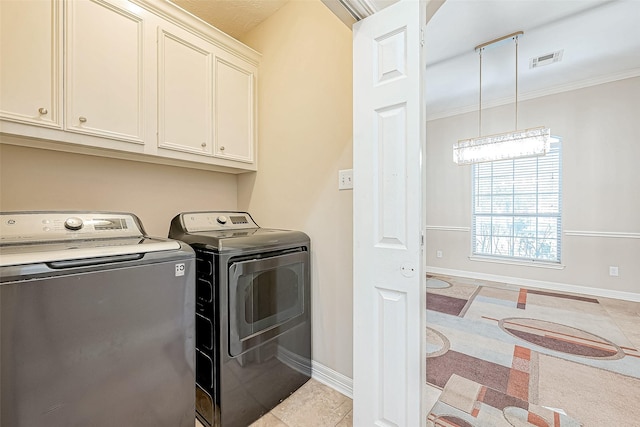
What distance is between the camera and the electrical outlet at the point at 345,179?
5.43ft

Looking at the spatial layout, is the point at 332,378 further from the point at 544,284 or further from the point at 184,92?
the point at 544,284

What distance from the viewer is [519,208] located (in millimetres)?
4141

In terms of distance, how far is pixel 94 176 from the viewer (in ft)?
5.47

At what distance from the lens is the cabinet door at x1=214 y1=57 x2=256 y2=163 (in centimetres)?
193

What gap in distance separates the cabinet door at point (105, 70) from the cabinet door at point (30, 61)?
5 centimetres

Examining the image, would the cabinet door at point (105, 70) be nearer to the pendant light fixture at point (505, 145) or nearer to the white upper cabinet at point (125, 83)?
the white upper cabinet at point (125, 83)

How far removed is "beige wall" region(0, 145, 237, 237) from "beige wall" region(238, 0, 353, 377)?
0.53 m

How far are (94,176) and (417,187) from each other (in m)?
1.91

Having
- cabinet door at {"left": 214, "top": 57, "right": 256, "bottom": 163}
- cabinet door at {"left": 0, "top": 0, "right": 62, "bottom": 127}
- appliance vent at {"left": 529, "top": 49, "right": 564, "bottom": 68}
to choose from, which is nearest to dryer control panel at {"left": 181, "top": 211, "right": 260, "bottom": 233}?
cabinet door at {"left": 214, "top": 57, "right": 256, "bottom": 163}

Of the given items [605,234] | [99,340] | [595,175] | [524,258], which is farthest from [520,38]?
[99,340]

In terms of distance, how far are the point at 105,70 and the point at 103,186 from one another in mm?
693

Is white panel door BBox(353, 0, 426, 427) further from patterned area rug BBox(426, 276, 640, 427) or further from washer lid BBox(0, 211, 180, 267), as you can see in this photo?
washer lid BBox(0, 211, 180, 267)

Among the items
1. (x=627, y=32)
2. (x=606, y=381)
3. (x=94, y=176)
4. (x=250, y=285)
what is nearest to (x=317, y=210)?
(x=250, y=285)

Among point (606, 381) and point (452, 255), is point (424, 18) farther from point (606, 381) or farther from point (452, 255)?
point (452, 255)
